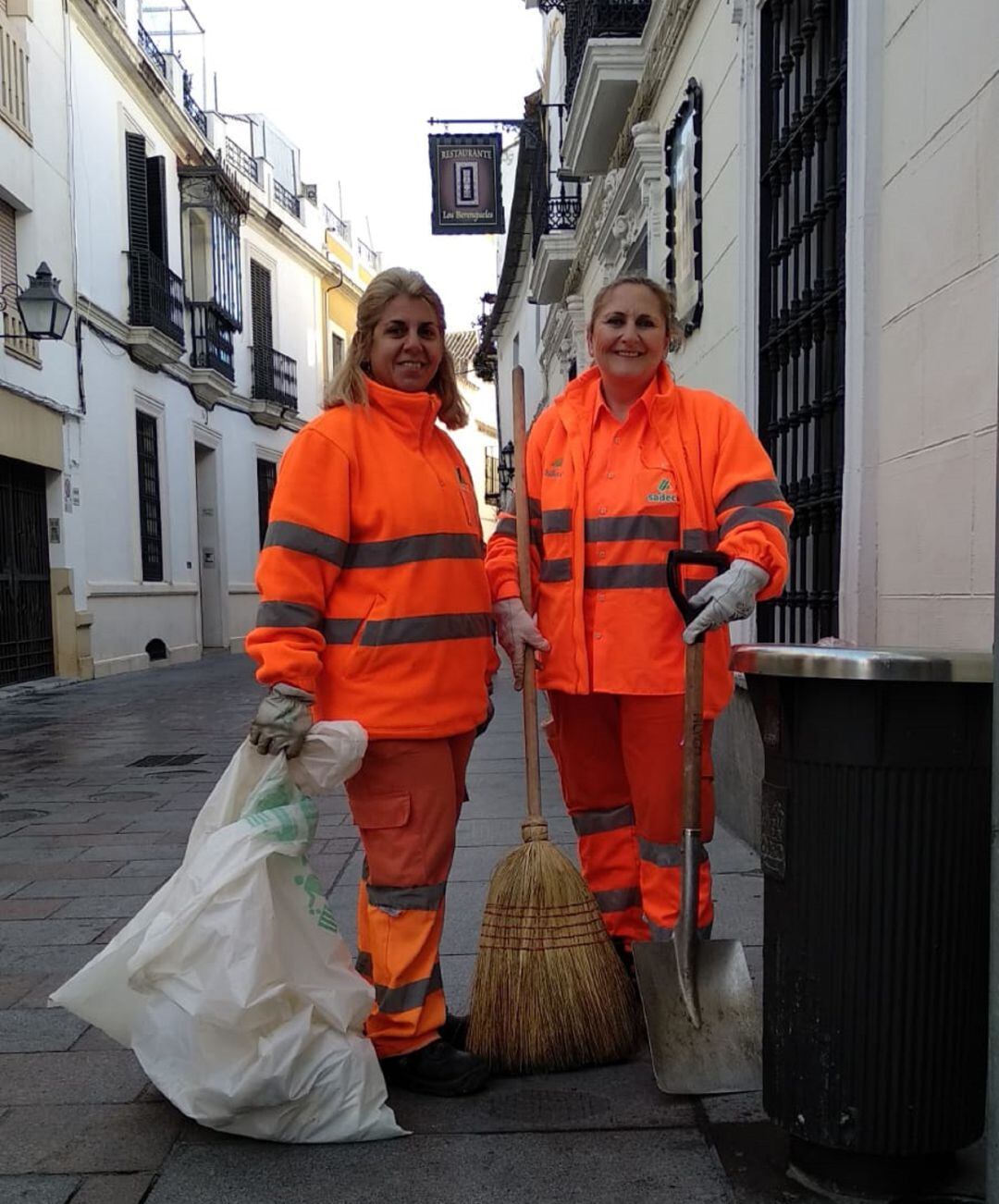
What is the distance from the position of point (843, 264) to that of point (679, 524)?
1.85 meters

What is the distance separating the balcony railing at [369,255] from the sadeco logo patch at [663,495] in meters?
28.3

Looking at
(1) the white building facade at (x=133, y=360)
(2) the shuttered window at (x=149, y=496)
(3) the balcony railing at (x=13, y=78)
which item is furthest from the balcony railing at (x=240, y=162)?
(3) the balcony railing at (x=13, y=78)

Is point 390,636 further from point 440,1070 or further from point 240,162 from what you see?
Result: point 240,162

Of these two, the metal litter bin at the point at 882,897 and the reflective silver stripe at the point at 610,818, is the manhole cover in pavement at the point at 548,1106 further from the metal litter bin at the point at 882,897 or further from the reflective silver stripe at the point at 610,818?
the reflective silver stripe at the point at 610,818

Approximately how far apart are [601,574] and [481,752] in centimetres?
477

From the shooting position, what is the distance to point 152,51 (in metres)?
16.4

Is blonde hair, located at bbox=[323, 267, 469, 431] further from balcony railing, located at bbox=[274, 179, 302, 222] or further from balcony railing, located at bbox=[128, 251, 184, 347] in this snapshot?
balcony railing, located at bbox=[274, 179, 302, 222]

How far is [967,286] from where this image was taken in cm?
279

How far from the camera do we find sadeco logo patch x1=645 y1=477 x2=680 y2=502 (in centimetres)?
268

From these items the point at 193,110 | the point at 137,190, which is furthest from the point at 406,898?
the point at 193,110

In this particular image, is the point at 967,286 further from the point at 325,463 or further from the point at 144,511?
the point at 144,511

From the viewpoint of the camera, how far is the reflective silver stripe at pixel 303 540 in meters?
2.38

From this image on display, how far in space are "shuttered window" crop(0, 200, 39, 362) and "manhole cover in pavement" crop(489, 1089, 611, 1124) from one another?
11072 millimetres

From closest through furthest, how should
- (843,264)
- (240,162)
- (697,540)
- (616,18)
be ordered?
(697,540) < (843,264) < (616,18) < (240,162)
